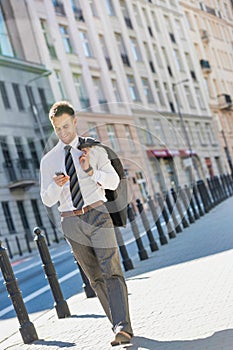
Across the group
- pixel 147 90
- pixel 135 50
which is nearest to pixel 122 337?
pixel 147 90

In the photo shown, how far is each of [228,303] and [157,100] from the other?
51.4 meters

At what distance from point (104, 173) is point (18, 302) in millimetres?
2586

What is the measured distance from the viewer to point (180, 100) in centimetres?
6319

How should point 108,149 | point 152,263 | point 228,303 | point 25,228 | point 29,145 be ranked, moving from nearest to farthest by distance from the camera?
point 108,149, point 228,303, point 152,263, point 25,228, point 29,145

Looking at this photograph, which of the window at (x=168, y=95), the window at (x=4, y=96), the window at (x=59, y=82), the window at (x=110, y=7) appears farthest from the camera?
the window at (x=168, y=95)

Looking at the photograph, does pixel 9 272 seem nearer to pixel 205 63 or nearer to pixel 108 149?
pixel 108 149

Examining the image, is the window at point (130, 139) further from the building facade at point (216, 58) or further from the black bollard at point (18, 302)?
the building facade at point (216, 58)

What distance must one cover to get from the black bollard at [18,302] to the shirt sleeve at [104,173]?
224 centimetres

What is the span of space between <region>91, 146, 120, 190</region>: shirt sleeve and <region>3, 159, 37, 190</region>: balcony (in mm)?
33763

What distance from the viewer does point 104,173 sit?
20.9ft

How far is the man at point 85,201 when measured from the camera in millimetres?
6480

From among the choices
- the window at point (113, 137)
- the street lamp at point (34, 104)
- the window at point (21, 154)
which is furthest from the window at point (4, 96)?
the window at point (113, 137)

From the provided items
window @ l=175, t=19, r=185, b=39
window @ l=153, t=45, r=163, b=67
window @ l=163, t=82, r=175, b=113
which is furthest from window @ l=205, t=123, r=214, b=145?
window @ l=153, t=45, r=163, b=67

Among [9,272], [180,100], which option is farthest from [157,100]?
[9,272]
